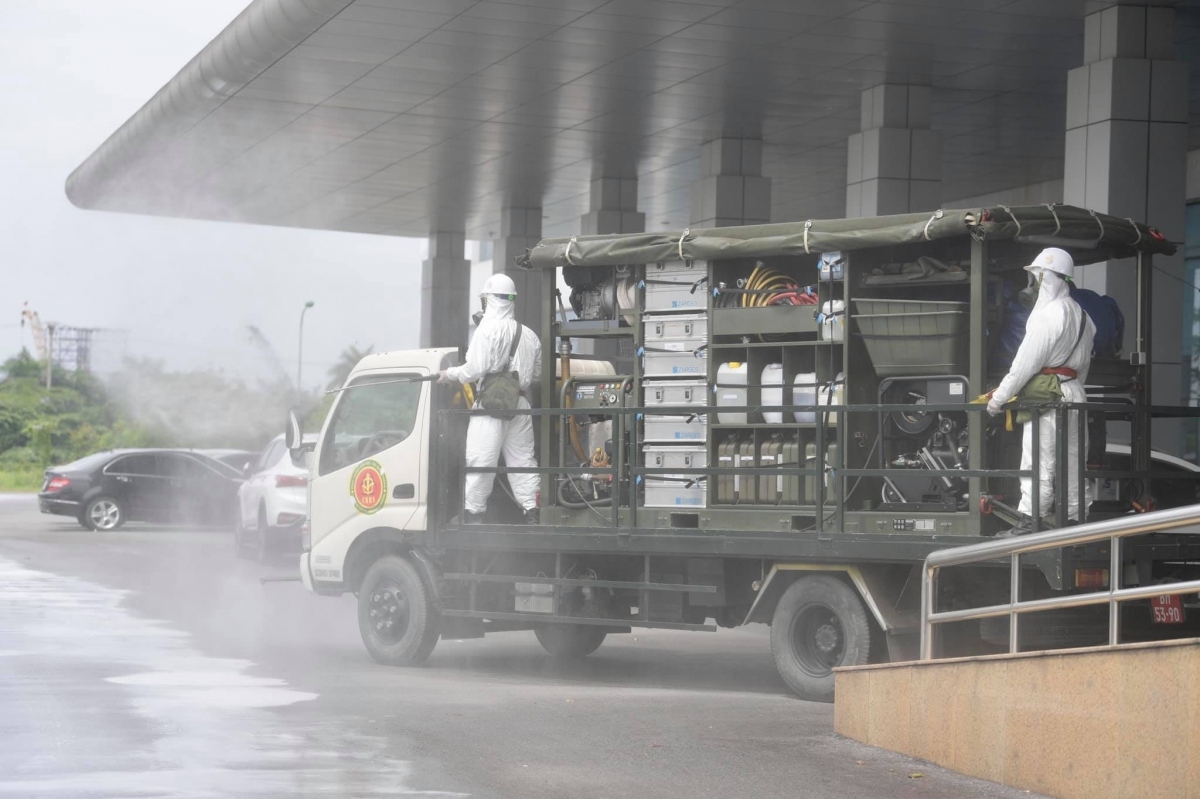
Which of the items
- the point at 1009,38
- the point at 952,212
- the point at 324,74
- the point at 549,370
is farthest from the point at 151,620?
the point at 1009,38

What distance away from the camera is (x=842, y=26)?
56.9ft

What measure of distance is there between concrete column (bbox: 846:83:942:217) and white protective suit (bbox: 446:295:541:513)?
26.8ft

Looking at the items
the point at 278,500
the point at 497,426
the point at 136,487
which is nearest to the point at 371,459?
the point at 497,426

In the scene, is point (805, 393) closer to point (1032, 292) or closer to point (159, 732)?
point (1032, 292)

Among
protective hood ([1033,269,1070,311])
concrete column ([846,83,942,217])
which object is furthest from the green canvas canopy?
concrete column ([846,83,942,217])

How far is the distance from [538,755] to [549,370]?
430 centimetres

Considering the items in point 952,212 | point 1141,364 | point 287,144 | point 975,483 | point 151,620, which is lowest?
point 151,620

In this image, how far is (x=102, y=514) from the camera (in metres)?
29.7

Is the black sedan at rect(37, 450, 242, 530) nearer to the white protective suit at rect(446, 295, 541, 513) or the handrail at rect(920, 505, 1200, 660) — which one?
the white protective suit at rect(446, 295, 541, 513)

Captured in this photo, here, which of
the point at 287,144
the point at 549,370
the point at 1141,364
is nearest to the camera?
the point at 1141,364

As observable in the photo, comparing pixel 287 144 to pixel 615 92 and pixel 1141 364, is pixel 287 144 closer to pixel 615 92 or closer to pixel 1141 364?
pixel 615 92

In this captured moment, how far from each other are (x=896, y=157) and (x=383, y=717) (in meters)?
11.9

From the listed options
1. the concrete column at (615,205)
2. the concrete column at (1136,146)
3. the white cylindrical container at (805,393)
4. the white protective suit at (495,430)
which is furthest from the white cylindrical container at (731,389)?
the concrete column at (615,205)

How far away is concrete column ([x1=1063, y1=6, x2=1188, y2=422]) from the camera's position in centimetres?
1495
